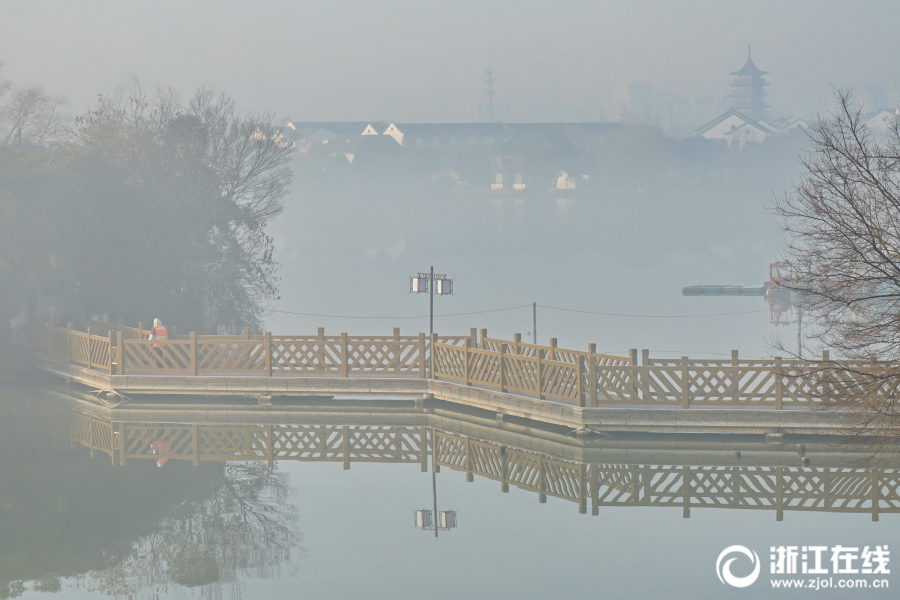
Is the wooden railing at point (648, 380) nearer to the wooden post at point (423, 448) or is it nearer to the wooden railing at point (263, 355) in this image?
the wooden post at point (423, 448)

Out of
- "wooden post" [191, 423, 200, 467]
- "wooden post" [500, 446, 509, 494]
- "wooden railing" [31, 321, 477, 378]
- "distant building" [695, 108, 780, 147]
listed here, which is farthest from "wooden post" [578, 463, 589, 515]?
"distant building" [695, 108, 780, 147]

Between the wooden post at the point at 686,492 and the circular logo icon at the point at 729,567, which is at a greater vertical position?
the wooden post at the point at 686,492

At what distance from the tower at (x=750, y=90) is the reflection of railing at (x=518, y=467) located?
180m

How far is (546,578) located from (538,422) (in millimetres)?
7660

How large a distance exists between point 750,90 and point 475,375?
597ft

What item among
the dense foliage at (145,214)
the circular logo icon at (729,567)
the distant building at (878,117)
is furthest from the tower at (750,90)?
the circular logo icon at (729,567)

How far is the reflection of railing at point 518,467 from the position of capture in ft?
54.1

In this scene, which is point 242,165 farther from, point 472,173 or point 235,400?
point 472,173

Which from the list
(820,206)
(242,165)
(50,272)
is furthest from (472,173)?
(820,206)

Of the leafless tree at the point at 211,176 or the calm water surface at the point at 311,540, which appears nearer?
the calm water surface at the point at 311,540

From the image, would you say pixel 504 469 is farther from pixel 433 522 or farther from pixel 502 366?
pixel 502 366

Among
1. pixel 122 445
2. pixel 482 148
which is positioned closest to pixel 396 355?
pixel 122 445

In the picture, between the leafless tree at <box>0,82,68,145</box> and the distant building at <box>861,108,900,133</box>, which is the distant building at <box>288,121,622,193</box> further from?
the leafless tree at <box>0,82,68,145</box>

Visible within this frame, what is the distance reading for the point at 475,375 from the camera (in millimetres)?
22047
